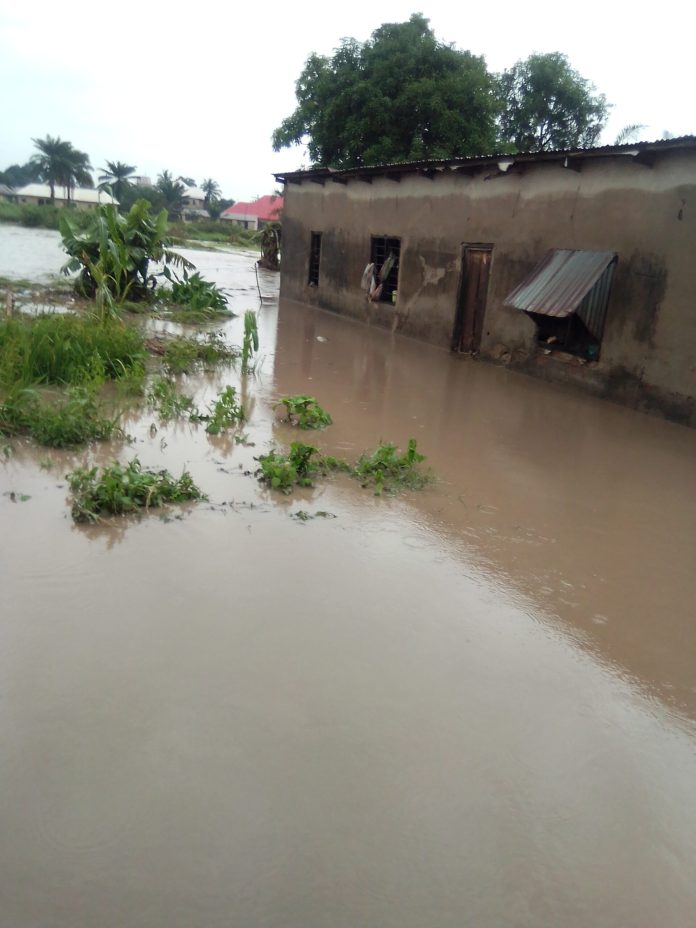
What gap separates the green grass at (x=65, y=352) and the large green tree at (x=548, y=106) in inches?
974

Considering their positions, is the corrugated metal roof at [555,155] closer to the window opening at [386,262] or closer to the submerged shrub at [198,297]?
the window opening at [386,262]

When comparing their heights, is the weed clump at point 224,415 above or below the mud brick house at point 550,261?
below

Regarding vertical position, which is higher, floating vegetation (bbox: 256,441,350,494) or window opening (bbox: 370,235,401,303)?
window opening (bbox: 370,235,401,303)

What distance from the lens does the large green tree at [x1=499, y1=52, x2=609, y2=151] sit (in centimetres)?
3003

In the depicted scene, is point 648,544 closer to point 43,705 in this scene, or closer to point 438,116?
point 43,705

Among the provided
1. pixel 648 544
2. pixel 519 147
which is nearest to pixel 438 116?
pixel 519 147

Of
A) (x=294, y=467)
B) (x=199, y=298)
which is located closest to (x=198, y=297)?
(x=199, y=298)

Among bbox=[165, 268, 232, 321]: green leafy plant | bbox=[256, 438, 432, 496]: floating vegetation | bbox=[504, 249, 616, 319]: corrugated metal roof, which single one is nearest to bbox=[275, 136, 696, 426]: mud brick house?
bbox=[504, 249, 616, 319]: corrugated metal roof

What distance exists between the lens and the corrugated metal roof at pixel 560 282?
33.9ft

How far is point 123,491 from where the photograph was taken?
5.31 meters

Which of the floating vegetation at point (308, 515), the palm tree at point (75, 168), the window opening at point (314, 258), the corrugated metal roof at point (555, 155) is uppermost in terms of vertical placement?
the palm tree at point (75, 168)

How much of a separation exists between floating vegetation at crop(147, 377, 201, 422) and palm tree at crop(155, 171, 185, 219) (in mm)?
63127

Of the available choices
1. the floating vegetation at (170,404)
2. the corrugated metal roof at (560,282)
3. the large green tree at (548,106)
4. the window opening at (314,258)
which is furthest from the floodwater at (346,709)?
the large green tree at (548,106)

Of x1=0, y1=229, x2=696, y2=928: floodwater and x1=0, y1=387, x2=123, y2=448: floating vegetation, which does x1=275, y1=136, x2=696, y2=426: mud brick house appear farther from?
x1=0, y1=387, x2=123, y2=448: floating vegetation
